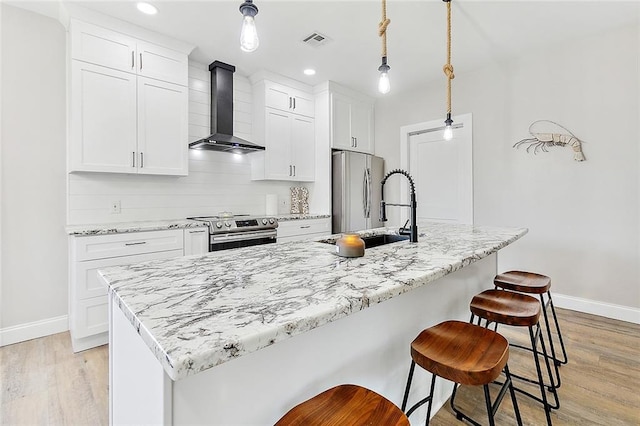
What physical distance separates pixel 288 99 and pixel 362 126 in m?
1.20

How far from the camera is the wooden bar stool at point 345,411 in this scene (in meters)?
0.84

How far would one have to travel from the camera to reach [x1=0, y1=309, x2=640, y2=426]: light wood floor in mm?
1667

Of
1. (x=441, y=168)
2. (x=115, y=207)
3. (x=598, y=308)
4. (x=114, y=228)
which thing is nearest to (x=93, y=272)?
(x=114, y=228)

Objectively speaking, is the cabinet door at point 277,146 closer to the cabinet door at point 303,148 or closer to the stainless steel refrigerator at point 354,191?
the cabinet door at point 303,148

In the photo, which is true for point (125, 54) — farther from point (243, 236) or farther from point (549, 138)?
point (549, 138)

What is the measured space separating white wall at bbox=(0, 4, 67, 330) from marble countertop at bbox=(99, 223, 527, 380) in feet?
7.31

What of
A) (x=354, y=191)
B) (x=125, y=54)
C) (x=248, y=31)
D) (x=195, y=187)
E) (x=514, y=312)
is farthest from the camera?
(x=354, y=191)

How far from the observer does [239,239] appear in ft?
10.1

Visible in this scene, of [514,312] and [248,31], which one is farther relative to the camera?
[514,312]

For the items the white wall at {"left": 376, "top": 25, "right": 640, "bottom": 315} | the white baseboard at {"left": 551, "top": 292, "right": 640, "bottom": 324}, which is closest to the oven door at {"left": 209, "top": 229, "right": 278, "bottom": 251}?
the white wall at {"left": 376, "top": 25, "right": 640, "bottom": 315}

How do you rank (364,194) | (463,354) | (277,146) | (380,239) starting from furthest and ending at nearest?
(364,194) → (277,146) → (380,239) → (463,354)

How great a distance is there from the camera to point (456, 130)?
3961 mm

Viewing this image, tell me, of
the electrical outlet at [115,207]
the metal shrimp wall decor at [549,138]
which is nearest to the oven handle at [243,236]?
the electrical outlet at [115,207]

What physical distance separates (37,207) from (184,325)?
2.94 meters
